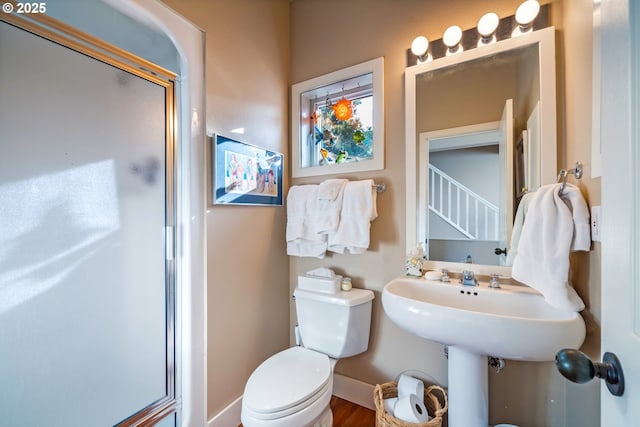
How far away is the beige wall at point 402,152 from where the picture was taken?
1.00m

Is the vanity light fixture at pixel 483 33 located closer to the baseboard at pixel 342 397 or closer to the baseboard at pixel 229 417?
the baseboard at pixel 342 397

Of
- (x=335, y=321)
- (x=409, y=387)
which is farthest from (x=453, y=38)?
(x=409, y=387)

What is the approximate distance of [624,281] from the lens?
0.43 meters

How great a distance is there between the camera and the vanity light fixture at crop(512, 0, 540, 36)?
47.8 inches

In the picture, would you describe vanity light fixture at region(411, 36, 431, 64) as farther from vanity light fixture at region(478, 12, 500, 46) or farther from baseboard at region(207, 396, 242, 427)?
baseboard at region(207, 396, 242, 427)

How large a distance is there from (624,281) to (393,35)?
1614 millimetres

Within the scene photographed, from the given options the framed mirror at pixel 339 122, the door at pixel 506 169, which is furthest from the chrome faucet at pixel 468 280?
the framed mirror at pixel 339 122

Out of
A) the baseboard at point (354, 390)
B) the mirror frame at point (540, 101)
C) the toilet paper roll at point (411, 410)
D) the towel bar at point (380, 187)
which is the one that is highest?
the mirror frame at point (540, 101)

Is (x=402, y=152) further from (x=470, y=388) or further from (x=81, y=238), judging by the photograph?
(x=81, y=238)

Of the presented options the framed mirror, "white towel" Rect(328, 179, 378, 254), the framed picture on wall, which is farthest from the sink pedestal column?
the framed picture on wall

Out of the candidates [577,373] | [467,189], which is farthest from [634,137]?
[467,189]

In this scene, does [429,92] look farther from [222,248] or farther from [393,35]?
[222,248]

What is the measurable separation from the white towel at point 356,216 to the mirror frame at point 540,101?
21 cm

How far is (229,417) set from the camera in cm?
146
